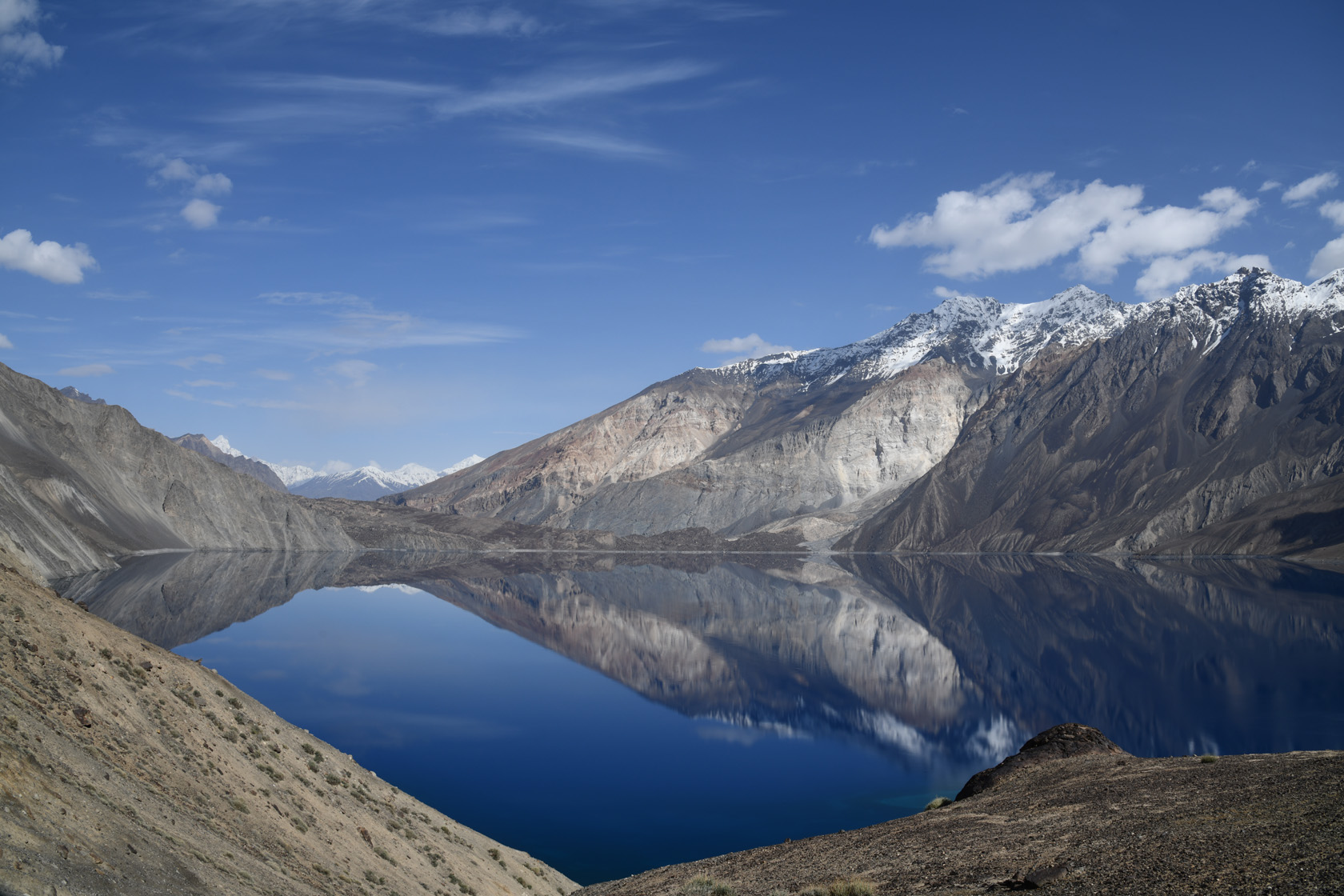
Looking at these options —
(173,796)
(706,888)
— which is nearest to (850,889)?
(706,888)

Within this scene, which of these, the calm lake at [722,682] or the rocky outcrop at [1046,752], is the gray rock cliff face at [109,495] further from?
the rocky outcrop at [1046,752]

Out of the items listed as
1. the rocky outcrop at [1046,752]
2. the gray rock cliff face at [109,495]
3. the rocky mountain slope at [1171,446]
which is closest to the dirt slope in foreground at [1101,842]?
the rocky outcrop at [1046,752]

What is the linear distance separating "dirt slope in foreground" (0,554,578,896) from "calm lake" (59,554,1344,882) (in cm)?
567

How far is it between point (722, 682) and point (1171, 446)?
128526 millimetres

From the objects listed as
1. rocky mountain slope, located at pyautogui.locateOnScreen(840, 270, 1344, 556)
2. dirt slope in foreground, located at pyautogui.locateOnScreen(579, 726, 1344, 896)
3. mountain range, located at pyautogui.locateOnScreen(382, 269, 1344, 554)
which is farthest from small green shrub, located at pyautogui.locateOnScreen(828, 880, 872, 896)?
mountain range, located at pyautogui.locateOnScreen(382, 269, 1344, 554)

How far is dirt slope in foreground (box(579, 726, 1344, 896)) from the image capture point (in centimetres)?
964

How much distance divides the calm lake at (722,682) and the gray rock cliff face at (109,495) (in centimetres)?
612

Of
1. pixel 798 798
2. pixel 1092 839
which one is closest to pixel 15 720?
pixel 1092 839

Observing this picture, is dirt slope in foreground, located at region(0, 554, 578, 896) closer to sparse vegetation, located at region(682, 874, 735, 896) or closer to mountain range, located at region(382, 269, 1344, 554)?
sparse vegetation, located at region(682, 874, 735, 896)

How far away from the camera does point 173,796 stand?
12.3 metres

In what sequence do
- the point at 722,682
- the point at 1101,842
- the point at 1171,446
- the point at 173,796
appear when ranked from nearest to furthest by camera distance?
1. the point at 1101,842
2. the point at 173,796
3. the point at 722,682
4. the point at 1171,446

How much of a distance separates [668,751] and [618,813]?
812 centimetres

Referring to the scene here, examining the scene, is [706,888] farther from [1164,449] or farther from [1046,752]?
[1164,449]

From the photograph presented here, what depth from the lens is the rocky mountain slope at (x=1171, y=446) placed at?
124m
